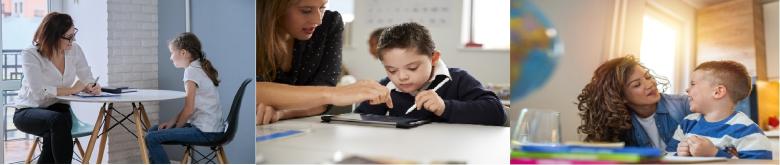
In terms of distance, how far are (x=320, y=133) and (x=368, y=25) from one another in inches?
20.9

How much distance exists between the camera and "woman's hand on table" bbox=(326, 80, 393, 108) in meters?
3.11

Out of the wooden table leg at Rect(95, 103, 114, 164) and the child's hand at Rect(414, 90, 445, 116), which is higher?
the child's hand at Rect(414, 90, 445, 116)

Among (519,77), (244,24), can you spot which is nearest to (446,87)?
(519,77)

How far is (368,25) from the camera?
3092 millimetres

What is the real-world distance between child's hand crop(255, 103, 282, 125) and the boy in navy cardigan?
65cm

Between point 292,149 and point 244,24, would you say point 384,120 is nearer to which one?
point 292,149

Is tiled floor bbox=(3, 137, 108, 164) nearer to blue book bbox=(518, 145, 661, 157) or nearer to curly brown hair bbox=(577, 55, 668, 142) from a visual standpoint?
blue book bbox=(518, 145, 661, 157)

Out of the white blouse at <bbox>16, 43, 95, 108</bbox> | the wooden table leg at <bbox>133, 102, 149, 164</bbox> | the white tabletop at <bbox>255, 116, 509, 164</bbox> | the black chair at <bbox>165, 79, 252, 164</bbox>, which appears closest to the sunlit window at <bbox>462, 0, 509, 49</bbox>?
the white tabletop at <bbox>255, 116, 509, 164</bbox>

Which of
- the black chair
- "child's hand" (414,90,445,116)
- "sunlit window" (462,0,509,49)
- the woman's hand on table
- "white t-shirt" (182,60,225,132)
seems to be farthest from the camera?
"white t-shirt" (182,60,225,132)

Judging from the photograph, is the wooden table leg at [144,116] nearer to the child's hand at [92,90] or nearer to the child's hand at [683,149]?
the child's hand at [92,90]

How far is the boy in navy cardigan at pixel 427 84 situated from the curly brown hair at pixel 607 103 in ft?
1.01

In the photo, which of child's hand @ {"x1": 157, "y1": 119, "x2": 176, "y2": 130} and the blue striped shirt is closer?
the blue striped shirt

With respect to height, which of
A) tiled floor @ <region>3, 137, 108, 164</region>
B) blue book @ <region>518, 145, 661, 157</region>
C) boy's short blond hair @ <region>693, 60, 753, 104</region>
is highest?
boy's short blond hair @ <region>693, 60, 753, 104</region>

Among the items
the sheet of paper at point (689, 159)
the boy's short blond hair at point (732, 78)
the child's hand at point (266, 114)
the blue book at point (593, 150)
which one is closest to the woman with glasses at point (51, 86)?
the child's hand at point (266, 114)
